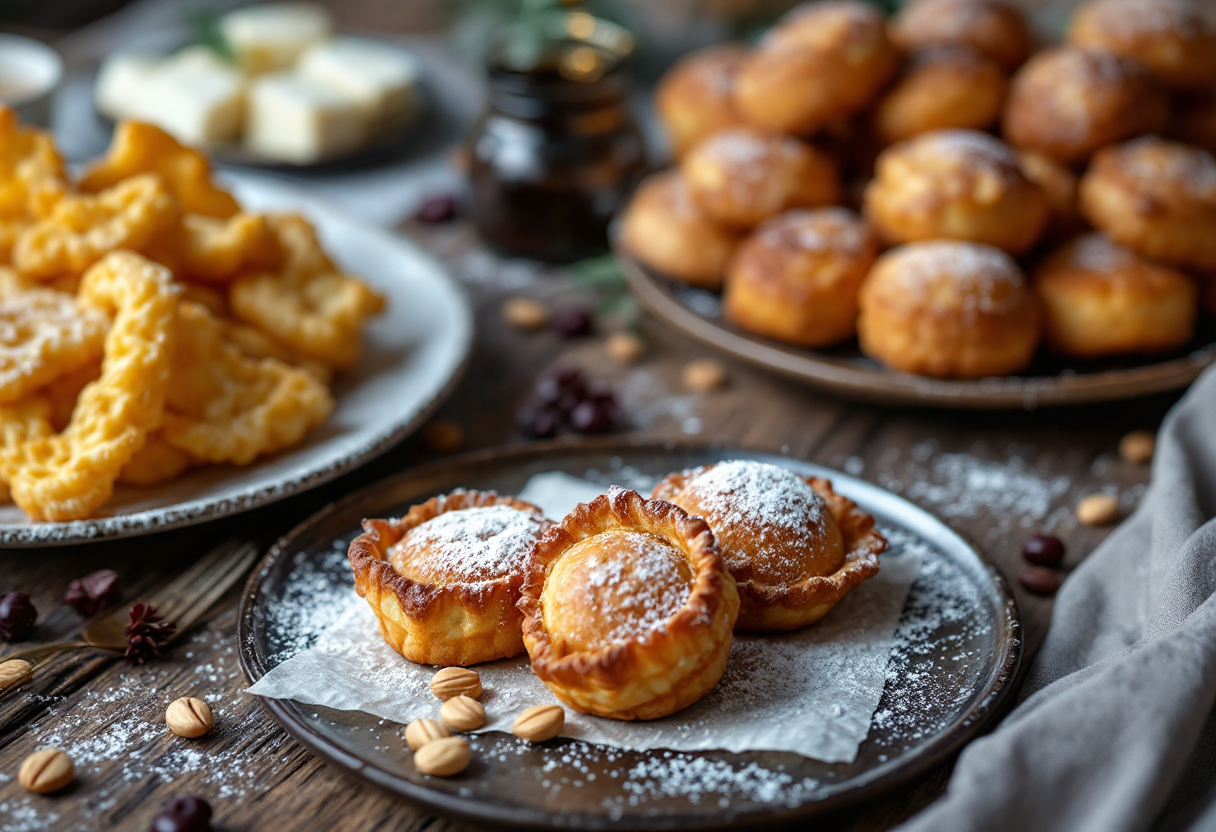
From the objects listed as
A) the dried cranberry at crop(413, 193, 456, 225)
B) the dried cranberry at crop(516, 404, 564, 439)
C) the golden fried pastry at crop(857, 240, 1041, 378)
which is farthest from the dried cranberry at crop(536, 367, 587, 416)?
the dried cranberry at crop(413, 193, 456, 225)

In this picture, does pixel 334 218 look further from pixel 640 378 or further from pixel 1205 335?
pixel 1205 335

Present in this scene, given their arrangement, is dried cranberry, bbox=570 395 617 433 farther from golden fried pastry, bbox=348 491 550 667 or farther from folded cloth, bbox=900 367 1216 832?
folded cloth, bbox=900 367 1216 832

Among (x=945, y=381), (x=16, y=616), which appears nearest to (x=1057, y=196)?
(x=945, y=381)

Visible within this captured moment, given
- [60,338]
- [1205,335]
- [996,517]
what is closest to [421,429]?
[60,338]

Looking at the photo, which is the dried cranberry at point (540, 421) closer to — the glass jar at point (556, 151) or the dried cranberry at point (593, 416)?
the dried cranberry at point (593, 416)

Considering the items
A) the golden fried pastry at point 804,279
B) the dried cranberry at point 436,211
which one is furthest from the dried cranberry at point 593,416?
the dried cranberry at point 436,211

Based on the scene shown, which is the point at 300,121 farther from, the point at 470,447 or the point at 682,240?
the point at 470,447
